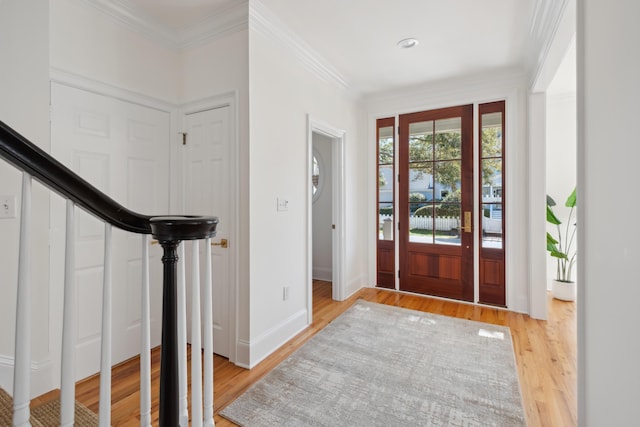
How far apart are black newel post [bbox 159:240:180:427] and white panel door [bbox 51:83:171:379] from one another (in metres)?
1.63

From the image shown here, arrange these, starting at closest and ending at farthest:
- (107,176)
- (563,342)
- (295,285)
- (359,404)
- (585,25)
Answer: (585,25), (359,404), (107,176), (563,342), (295,285)

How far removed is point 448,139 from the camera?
3.70 metres

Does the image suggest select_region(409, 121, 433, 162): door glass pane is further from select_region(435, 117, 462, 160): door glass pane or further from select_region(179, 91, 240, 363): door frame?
select_region(179, 91, 240, 363): door frame

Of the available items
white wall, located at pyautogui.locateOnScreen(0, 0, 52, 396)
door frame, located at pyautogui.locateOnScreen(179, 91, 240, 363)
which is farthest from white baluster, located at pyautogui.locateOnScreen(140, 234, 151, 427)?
door frame, located at pyautogui.locateOnScreen(179, 91, 240, 363)

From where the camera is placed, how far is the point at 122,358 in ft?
7.50

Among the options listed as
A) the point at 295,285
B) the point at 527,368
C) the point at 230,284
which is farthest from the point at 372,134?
the point at 527,368

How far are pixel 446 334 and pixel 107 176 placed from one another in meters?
3.08

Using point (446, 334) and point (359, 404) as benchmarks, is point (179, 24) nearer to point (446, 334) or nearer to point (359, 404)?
point (359, 404)

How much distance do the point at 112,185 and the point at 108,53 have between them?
926mm

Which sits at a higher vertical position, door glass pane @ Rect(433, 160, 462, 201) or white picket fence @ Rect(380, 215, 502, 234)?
door glass pane @ Rect(433, 160, 462, 201)

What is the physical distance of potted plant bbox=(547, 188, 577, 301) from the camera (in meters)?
3.62

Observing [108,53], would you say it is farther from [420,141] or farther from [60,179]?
[420,141]

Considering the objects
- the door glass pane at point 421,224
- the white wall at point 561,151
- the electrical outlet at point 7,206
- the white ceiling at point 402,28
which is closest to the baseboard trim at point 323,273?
the door glass pane at point 421,224

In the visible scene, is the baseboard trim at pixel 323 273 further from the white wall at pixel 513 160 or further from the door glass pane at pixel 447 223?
the white wall at pixel 513 160
